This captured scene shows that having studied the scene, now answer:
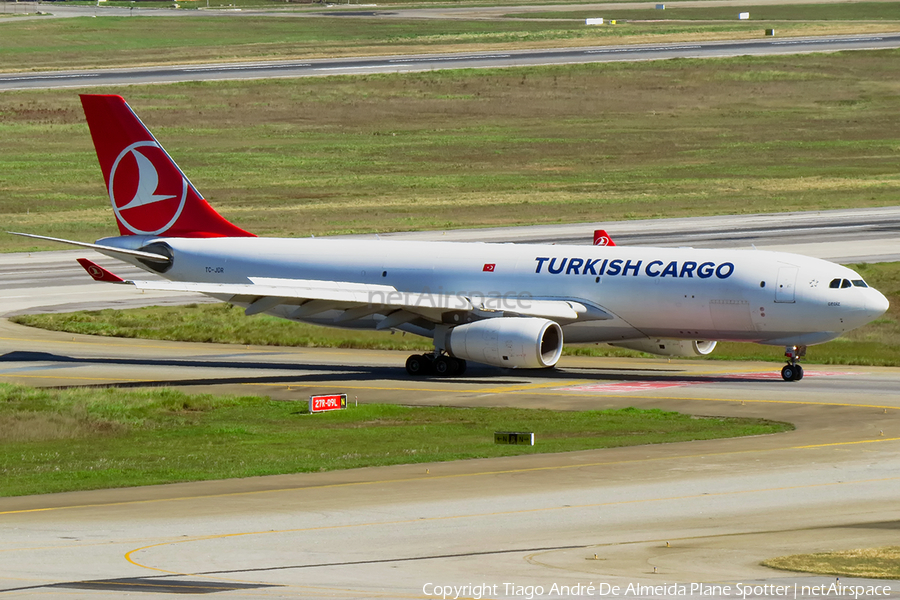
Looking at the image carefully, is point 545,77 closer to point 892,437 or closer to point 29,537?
point 892,437

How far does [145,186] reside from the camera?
57188mm

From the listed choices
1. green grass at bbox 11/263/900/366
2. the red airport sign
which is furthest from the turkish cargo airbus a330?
the red airport sign

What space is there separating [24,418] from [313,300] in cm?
1254

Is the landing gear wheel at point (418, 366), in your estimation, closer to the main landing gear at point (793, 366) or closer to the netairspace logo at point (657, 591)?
the main landing gear at point (793, 366)

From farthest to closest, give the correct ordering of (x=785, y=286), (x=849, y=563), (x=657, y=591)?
1. (x=785, y=286)
2. (x=849, y=563)
3. (x=657, y=591)

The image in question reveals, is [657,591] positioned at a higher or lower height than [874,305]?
lower

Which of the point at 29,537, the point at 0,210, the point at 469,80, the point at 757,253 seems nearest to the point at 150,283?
the point at 757,253

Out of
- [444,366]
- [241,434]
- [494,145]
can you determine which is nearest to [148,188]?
[444,366]

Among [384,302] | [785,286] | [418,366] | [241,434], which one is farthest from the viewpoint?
[418,366]

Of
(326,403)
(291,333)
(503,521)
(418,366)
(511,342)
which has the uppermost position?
(291,333)

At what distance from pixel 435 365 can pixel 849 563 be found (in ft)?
96.5

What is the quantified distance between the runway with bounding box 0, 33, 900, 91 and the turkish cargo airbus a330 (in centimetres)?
8158

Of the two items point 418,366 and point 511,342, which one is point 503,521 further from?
point 418,366

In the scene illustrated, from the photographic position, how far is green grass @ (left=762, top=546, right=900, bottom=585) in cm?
2177
